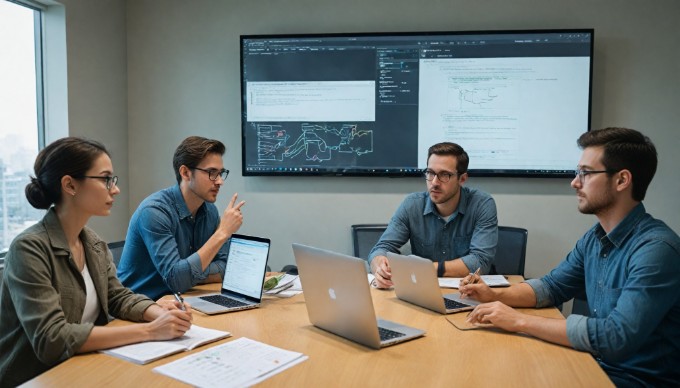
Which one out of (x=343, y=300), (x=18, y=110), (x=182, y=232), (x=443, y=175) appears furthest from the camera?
(x=18, y=110)

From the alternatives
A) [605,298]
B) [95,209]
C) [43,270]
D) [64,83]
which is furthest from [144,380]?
[64,83]

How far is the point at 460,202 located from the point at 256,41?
178 cm

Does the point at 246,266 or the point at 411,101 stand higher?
the point at 411,101

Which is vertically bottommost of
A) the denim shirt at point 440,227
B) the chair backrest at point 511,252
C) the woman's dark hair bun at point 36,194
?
the chair backrest at point 511,252

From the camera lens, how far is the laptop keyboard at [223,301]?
2223 millimetres

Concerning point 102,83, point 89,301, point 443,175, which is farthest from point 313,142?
point 89,301

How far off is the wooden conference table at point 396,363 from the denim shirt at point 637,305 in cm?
10

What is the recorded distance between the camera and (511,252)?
3.45 m

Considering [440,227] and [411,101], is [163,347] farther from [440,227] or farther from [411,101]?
[411,101]

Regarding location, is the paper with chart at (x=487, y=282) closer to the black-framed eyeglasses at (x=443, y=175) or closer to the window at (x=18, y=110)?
the black-framed eyeglasses at (x=443, y=175)

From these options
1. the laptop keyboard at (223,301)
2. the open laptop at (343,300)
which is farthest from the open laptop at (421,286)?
the laptop keyboard at (223,301)

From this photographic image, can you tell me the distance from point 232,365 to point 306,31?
284cm

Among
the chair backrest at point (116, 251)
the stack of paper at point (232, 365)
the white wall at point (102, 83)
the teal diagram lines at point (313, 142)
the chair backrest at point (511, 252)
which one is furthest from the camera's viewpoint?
the teal diagram lines at point (313, 142)

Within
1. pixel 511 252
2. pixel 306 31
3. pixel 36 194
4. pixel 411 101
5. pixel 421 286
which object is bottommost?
pixel 511 252
